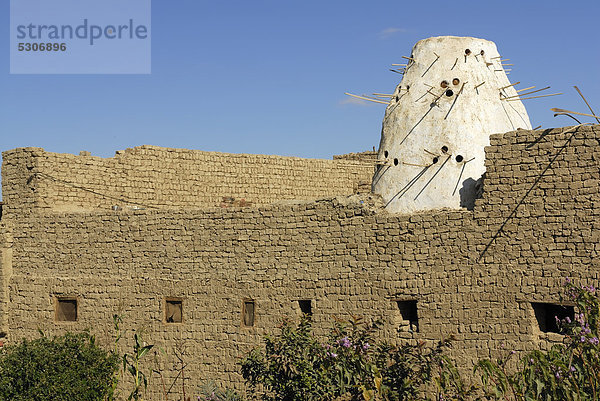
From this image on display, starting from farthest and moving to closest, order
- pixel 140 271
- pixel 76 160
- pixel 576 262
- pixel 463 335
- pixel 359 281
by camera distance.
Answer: pixel 76 160 → pixel 140 271 → pixel 359 281 → pixel 463 335 → pixel 576 262

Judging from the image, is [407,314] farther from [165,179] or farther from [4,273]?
[4,273]

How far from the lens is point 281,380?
1038cm

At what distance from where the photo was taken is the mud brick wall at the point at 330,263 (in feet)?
34.3

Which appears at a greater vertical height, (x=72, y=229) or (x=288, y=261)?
(x=72, y=229)

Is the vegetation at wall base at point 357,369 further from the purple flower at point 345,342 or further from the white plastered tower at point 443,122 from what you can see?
the white plastered tower at point 443,122

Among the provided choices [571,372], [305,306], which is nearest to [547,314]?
[571,372]

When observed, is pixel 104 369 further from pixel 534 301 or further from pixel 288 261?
pixel 534 301

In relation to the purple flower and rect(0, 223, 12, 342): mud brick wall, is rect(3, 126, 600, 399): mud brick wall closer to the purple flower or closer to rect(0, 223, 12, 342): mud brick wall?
rect(0, 223, 12, 342): mud brick wall

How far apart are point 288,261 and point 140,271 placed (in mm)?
2525

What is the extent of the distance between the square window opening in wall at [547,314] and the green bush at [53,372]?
5.02m

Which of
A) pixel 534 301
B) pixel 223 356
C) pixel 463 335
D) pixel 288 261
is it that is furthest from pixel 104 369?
pixel 534 301

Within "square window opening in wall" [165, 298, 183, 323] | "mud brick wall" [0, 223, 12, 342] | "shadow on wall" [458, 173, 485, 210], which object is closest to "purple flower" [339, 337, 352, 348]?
"shadow on wall" [458, 173, 485, 210]

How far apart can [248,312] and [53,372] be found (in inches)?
109

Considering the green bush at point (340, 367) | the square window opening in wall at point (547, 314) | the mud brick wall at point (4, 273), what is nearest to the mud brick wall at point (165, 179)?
the mud brick wall at point (4, 273)
